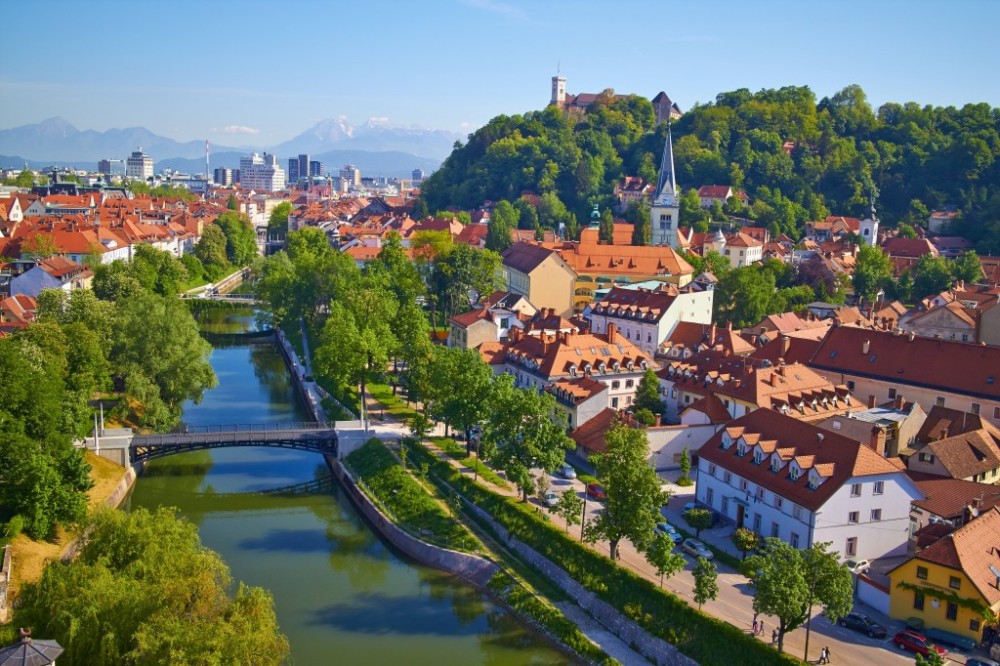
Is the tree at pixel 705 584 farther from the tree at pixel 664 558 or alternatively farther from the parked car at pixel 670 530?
the parked car at pixel 670 530

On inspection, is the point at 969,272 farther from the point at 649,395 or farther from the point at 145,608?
the point at 145,608

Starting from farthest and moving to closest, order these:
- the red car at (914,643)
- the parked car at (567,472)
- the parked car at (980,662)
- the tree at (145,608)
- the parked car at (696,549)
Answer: the parked car at (567,472) → the parked car at (696,549) → the red car at (914,643) → the parked car at (980,662) → the tree at (145,608)

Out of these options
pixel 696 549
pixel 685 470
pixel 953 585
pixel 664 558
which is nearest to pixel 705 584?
pixel 664 558

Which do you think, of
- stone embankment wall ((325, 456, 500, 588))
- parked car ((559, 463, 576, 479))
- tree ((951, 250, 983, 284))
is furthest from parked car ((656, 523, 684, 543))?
tree ((951, 250, 983, 284))

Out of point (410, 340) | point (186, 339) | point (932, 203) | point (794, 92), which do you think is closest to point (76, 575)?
point (186, 339)

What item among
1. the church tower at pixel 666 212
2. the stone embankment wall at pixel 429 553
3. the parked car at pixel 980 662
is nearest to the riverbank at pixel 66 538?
the stone embankment wall at pixel 429 553
